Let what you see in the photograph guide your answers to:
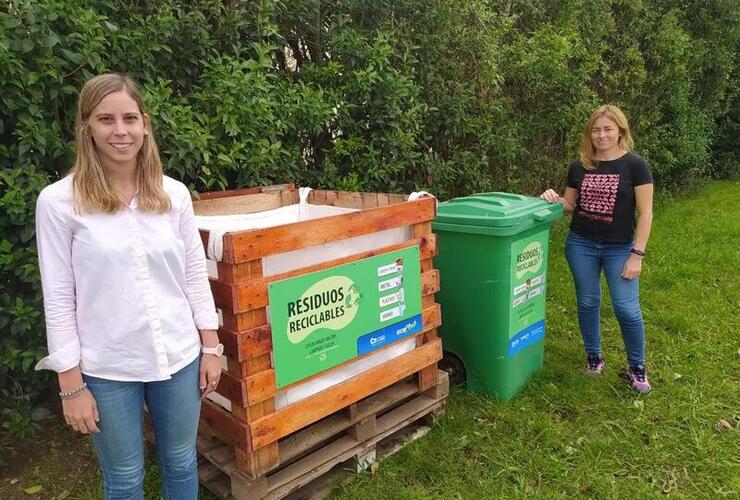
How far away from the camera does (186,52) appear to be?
3.23m

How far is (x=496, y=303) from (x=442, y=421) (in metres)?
0.75

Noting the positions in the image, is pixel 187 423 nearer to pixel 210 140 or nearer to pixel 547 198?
pixel 210 140

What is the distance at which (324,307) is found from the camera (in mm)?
2588

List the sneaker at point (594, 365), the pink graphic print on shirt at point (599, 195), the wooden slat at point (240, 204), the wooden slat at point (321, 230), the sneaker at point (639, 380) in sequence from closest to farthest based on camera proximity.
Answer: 1. the wooden slat at point (321, 230)
2. the wooden slat at point (240, 204)
3. the pink graphic print on shirt at point (599, 195)
4. the sneaker at point (639, 380)
5. the sneaker at point (594, 365)

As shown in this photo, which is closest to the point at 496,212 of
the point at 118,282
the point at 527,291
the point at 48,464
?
the point at 527,291

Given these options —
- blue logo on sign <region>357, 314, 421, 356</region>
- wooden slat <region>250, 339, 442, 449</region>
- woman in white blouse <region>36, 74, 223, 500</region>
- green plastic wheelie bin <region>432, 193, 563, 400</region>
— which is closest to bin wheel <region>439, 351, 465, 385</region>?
green plastic wheelie bin <region>432, 193, 563, 400</region>

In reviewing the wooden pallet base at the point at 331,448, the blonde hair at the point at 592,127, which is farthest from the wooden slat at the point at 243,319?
the blonde hair at the point at 592,127

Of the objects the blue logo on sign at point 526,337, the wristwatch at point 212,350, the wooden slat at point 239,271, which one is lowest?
the blue logo on sign at point 526,337

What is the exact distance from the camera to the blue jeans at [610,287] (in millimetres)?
3516

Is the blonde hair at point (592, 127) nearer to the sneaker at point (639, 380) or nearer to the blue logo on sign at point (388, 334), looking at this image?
the sneaker at point (639, 380)

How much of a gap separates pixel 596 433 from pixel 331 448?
5.04ft

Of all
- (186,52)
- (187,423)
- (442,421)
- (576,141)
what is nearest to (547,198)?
(442,421)

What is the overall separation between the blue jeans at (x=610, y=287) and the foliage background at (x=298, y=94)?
1.45 m

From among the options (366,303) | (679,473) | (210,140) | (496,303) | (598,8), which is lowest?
(679,473)
